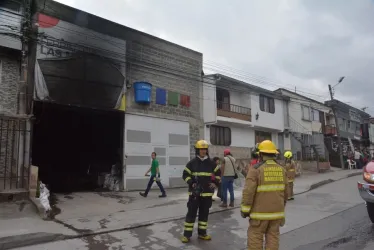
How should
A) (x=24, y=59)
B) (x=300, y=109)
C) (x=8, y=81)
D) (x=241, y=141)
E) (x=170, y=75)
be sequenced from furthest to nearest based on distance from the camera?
1. (x=300, y=109)
2. (x=241, y=141)
3. (x=170, y=75)
4. (x=24, y=59)
5. (x=8, y=81)

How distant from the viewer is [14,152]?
992 centimetres

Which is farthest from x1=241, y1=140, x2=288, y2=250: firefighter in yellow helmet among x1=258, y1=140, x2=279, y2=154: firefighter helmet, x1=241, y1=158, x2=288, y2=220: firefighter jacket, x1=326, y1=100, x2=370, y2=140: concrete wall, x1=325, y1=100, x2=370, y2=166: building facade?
x1=326, y1=100, x2=370, y2=140: concrete wall

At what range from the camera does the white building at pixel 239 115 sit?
19347 mm

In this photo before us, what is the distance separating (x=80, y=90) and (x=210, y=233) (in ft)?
23.5

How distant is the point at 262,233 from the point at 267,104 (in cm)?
2217

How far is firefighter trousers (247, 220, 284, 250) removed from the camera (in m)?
4.15

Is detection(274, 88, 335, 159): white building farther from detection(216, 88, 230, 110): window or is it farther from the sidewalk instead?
the sidewalk

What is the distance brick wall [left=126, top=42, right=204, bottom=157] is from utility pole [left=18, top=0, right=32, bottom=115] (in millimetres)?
3886

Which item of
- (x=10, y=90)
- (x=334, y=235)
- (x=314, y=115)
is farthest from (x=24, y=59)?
(x=314, y=115)

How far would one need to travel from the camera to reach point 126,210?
9.14 metres

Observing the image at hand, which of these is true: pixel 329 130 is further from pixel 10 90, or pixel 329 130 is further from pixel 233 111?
pixel 10 90

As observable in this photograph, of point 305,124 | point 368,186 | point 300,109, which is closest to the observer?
point 368,186

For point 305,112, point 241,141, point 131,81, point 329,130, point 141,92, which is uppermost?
point 305,112

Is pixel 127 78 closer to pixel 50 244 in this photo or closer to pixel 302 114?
pixel 50 244
